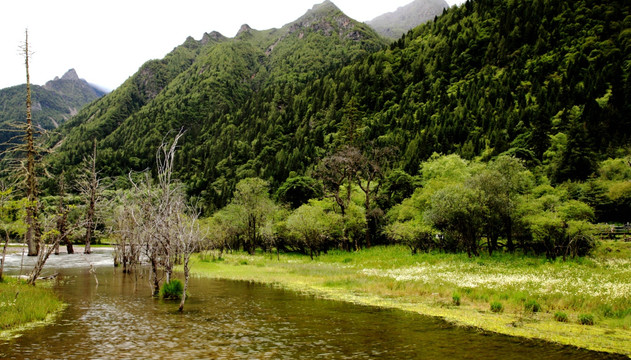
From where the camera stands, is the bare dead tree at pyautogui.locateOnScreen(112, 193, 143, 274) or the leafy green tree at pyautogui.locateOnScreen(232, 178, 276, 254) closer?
the bare dead tree at pyautogui.locateOnScreen(112, 193, 143, 274)

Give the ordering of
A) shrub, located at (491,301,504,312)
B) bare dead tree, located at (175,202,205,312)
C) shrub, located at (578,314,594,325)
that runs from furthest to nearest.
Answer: shrub, located at (491,301,504,312), bare dead tree, located at (175,202,205,312), shrub, located at (578,314,594,325)

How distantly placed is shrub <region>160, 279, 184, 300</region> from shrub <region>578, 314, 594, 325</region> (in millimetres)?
25179

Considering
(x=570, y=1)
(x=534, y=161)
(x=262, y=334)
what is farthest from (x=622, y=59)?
(x=262, y=334)

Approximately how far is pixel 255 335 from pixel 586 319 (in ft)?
55.3

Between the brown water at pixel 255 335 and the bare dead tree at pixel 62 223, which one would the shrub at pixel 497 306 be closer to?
the brown water at pixel 255 335

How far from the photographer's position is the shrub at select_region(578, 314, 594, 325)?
18.8 metres

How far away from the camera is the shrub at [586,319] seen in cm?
1877

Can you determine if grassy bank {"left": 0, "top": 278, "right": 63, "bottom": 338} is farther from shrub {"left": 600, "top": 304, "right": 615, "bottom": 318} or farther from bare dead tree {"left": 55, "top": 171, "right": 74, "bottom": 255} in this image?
shrub {"left": 600, "top": 304, "right": 615, "bottom": 318}

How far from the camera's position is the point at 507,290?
2525 cm

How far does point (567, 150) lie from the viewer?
75.7 metres

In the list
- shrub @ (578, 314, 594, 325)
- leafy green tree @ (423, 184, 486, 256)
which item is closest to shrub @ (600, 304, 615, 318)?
shrub @ (578, 314, 594, 325)

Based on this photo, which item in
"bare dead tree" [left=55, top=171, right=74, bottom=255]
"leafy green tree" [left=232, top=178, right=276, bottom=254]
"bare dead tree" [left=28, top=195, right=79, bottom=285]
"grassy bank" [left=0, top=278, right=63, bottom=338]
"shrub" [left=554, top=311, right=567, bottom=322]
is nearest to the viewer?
"grassy bank" [left=0, top=278, right=63, bottom=338]

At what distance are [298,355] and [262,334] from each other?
3.76 meters

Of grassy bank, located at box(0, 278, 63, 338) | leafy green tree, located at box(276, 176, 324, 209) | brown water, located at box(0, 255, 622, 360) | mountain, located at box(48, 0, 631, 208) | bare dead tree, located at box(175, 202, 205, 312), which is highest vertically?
mountain, located at box(48, 0, 631, 208)
